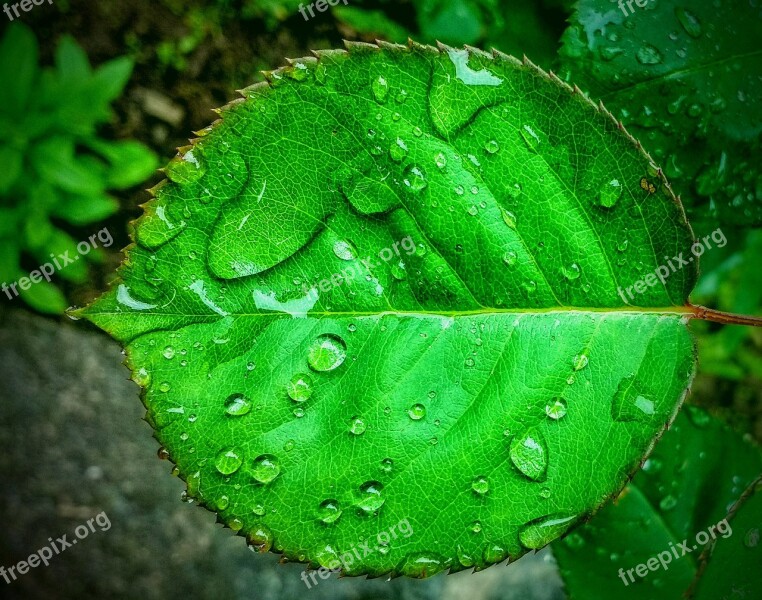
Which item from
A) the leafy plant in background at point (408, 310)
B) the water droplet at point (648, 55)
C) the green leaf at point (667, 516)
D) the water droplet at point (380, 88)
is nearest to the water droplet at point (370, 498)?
the leafy plant in background at point (408, 310)

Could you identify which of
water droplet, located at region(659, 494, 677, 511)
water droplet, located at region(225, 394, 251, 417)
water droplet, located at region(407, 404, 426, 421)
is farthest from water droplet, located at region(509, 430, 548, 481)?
water droplet, located at region(659, 494, 677, 511)

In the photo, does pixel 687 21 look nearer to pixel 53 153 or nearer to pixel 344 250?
pixel 344 250

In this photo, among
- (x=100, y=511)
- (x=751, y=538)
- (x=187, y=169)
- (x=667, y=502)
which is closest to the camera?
(x=187, y=169)

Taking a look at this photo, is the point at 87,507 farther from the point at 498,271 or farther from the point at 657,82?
the point at 657,82

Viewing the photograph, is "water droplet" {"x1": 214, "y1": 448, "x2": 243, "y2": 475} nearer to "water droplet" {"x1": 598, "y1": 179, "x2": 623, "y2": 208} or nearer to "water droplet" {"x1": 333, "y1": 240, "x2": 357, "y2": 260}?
"water droplet" {"x1": 333, "y1": 240, "x2": 357, "y2": 260}

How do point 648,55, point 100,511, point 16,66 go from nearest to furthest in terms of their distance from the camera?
point 648,55 < point 16,66 < point 100,511

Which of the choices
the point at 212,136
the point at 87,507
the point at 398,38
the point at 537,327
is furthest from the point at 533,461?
the point at 87,507

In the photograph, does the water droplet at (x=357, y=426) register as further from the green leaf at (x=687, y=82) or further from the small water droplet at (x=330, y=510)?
the green leaf at (x=687, y=82)

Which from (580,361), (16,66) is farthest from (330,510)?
(16,66)
